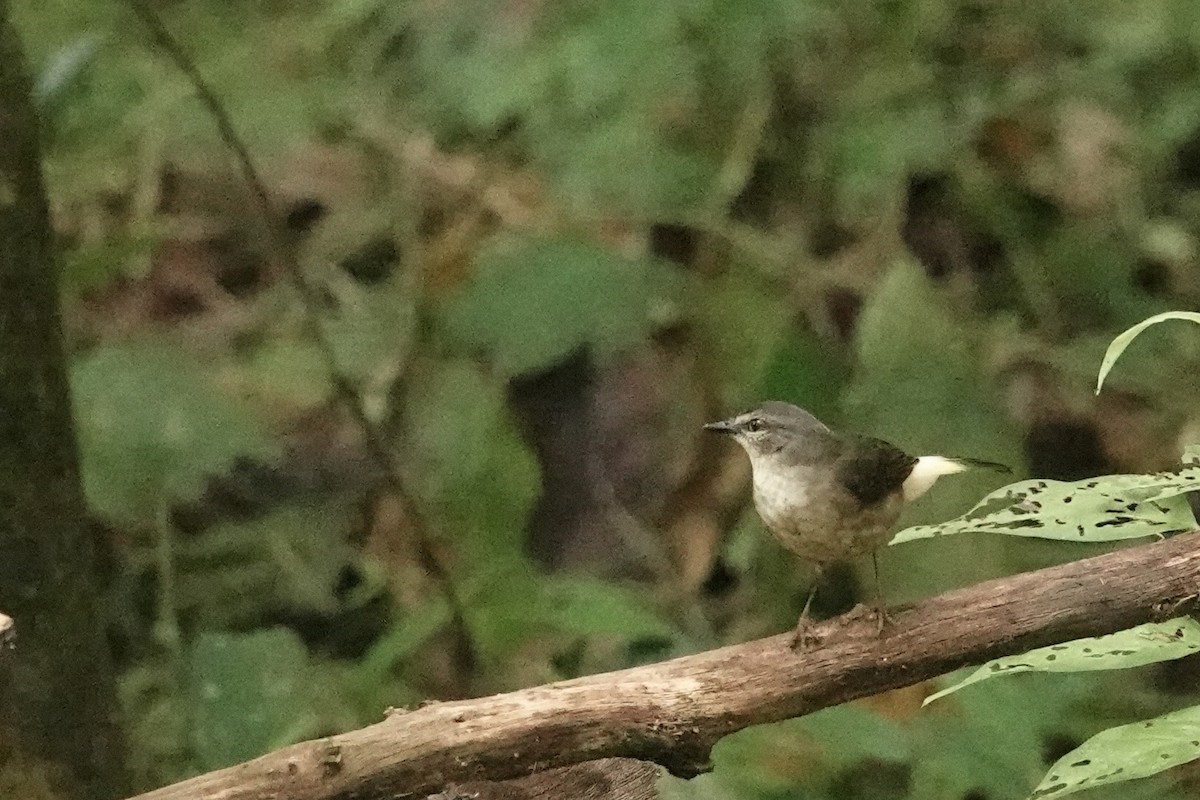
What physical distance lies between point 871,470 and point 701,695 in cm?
55

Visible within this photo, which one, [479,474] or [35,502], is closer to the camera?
[35,502]

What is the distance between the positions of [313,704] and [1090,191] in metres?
2.30

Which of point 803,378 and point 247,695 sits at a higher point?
point 803,378

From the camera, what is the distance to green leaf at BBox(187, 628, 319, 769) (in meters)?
Result: 2.19

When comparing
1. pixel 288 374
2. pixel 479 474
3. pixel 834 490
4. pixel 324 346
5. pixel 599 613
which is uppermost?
pixel 324 346

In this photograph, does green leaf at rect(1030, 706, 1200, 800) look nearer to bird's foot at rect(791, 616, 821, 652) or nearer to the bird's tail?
bird's foot at rect(791, 616, 821, 652)

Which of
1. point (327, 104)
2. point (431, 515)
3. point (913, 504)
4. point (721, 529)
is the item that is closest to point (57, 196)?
point (327, 104)

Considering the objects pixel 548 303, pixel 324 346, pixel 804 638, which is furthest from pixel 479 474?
pixel 804 638

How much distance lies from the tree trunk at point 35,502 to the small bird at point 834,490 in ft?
3.13

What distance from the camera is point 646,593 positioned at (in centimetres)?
315

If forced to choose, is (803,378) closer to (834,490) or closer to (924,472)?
(924,472)

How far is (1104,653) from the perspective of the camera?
45.1 inches

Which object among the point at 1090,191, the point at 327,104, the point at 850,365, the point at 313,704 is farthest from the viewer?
the point at 1090,191

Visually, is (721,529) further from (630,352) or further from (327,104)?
(327,104)
